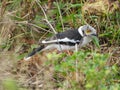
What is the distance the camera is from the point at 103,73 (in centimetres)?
434

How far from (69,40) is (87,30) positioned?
1.03 feet

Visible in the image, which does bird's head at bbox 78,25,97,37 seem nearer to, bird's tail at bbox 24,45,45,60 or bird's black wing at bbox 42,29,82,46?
bird's black wing at bbox 42,29,82,46

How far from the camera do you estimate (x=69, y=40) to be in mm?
6355

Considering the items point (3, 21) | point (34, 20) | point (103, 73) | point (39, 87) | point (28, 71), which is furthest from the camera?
→ point (34, 20)

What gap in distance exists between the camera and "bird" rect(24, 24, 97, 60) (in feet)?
20.8

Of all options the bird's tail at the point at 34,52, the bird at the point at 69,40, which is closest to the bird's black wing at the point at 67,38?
the bird at the point at 69,40

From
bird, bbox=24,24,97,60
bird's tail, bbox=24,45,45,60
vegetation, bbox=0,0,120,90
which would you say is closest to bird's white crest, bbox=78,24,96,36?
bird, bbox=24,24,97,60

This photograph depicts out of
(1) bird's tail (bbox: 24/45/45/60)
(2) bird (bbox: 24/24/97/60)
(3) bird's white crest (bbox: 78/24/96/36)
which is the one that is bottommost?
(1) bird's tail (bbox: 24/45/45/60)

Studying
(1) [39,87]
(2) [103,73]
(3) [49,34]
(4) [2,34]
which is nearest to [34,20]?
(3) [49,34]

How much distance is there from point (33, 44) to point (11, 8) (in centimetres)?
81

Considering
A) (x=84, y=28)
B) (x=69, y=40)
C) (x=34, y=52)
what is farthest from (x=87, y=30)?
(x=34, y=52)

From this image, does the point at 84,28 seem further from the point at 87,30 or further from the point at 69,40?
the point at 69,40

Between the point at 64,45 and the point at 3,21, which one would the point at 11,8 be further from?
the point at 64,45

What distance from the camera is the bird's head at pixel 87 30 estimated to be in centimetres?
645
